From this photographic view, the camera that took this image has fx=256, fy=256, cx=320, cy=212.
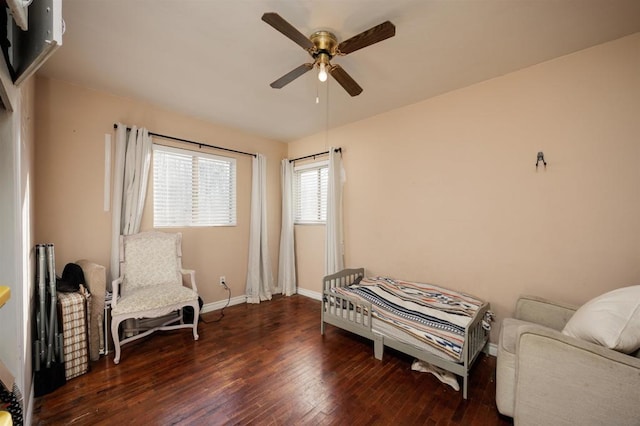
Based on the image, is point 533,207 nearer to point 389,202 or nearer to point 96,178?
point 389,202

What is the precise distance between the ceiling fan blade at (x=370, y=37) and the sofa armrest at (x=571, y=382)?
1.85 metres

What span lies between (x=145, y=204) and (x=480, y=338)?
363 cm

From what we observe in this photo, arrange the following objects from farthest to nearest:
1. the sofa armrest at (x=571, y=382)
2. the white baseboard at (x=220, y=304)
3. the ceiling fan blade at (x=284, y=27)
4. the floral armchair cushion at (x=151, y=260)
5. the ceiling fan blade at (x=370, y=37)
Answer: the white baseboard at (x=220, y=304), the floral armchair cushion at (x=151, y=260), the ceiling fan blade at (x=370, y=37), the ceiling fan blade at (x=284, y=27), the sofa armrest at (x=571, y=382)

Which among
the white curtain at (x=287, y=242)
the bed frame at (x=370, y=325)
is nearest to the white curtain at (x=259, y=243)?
the white curtain at (x=287, y=242)

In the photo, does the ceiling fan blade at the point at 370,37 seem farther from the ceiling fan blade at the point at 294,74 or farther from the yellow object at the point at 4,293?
the yellow object at the point at 4,293

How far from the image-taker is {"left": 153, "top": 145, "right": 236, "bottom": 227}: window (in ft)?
10.1

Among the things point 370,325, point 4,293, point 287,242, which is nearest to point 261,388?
point 370,325

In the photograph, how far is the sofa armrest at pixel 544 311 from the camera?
1.91 metres

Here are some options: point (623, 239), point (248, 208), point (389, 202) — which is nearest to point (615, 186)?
point (623, 239)

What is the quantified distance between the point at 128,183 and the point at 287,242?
86.1 inches

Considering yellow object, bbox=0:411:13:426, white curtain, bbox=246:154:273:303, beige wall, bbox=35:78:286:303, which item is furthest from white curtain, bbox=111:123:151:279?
yellow object, bbox=0:411:13:426

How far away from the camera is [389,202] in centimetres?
→ 315

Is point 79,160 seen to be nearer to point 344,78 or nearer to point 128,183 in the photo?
point 128,183

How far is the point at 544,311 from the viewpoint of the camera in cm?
199
